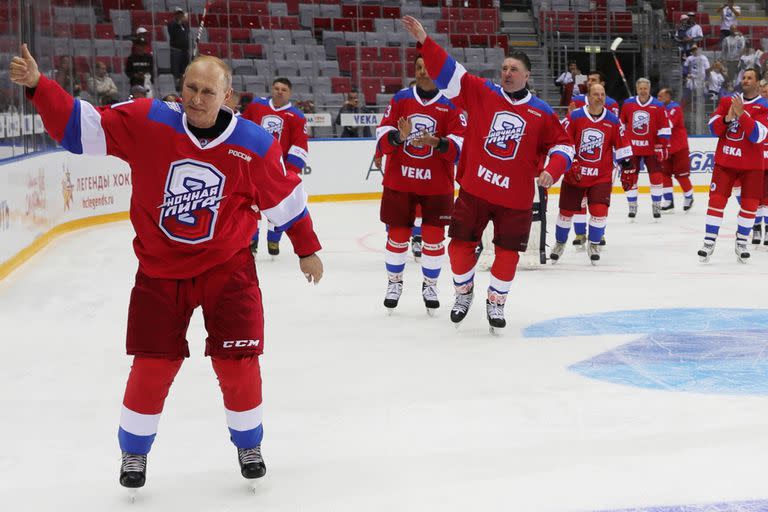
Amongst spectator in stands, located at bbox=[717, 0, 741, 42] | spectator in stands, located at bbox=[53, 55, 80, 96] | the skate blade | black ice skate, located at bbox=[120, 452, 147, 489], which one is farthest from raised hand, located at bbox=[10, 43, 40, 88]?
spectator in stands, located at bbox=[717, 0, 741, 42]

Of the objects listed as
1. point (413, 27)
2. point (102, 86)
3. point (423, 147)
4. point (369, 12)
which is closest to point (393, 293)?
point (423, 147)

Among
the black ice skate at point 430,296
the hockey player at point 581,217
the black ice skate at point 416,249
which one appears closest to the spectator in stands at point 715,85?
the hockey player at point 581,217

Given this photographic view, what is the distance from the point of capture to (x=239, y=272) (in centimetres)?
321

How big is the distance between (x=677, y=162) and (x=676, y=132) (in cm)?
41

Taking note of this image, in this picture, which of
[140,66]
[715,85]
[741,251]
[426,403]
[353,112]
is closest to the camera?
[426,403]

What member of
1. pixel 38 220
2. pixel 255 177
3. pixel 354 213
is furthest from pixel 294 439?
pixel 354 213

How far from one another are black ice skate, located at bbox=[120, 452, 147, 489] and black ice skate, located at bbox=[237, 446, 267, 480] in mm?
315

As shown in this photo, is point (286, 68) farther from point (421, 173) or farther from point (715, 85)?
point (421, 173)

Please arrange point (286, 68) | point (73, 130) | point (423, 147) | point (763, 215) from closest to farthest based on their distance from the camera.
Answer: point (73, 130) → point (423, 147) → point (763, 215) → point (286, 68)

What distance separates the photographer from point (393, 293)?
21.4 feet

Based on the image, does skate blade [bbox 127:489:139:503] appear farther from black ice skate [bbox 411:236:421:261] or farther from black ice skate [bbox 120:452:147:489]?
black ice skate [bbox 411:236:421:261]

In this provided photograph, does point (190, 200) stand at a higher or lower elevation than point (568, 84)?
lower

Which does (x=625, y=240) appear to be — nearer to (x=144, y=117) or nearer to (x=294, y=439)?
(x=294, y=439)

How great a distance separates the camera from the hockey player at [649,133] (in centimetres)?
1251
